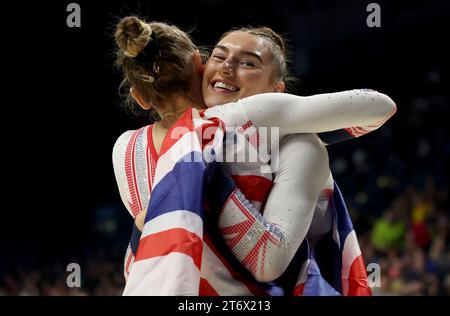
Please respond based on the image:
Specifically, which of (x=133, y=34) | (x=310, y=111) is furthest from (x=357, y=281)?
(x=133, y=34)

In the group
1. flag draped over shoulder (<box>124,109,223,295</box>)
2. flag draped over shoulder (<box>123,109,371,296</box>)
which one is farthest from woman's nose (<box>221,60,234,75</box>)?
flag draped over shoulder (<box>124,109,223,295</box>)

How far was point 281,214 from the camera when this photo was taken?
6.01 ft

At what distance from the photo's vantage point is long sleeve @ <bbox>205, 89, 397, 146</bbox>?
186 centimetres

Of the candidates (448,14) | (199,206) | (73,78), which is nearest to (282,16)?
(448,14)

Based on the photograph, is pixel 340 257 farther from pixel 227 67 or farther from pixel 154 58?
pixel 154 58

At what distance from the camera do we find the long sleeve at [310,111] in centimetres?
186

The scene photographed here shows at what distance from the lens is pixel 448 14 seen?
717 centimetres

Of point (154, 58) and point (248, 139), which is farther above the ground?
point (154, 58)

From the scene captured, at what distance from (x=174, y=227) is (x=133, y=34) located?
0.60m

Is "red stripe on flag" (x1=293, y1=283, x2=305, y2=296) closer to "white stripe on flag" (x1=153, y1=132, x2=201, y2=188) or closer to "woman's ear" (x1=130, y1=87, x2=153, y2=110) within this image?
"white stripe on flag" (x1=153, y1=132, x2=201, y2=188)

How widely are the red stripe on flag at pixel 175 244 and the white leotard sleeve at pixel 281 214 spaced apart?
0.46 ft

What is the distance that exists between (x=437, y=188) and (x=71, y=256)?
3204 millimetres

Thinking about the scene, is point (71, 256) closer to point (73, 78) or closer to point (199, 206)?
point (73, 78)

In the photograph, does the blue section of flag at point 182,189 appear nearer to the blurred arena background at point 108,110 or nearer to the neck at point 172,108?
the neck at point 172,108
